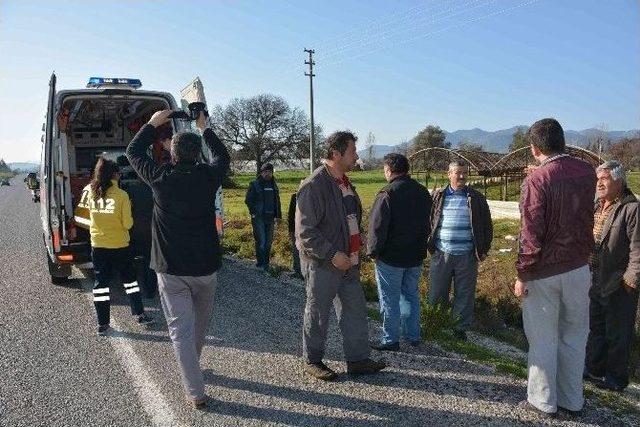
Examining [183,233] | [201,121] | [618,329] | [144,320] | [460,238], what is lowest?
[144,320]

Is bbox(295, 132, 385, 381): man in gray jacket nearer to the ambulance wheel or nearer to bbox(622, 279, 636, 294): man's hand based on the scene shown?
bbox(622, 279, 636, 294): man's hand

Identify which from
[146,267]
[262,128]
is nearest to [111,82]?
[146,267]

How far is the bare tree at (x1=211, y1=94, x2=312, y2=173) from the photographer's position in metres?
56.6

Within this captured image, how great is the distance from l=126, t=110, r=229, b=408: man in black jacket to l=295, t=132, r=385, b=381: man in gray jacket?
0.72 m

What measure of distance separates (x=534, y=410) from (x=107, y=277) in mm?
4127

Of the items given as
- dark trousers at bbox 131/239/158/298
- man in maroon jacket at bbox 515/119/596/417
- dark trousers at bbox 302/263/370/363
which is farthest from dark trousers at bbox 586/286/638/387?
dark trousers at bbox 131/239/158/298

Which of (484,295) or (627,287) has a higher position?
(627,287)

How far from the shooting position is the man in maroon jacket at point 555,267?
3.23 m

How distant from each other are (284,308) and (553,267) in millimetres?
3477

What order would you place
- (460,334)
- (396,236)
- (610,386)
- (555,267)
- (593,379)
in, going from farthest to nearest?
1. (460,334)
2. (396,236)
3. (593,379)
4. (610,386)
5. (555,267)

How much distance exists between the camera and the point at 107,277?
5172 mm

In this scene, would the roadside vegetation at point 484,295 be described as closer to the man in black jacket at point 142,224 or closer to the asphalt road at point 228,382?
the asphalt road at point 228,382

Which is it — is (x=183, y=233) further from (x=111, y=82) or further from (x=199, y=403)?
(x=111, y=82)

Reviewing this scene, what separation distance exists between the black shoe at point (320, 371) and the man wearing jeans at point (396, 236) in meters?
0.84
